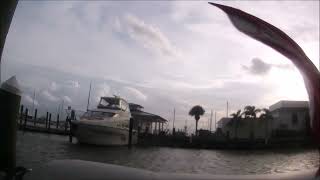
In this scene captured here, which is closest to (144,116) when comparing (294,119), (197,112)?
(294,119)

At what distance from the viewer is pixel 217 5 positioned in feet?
11.2

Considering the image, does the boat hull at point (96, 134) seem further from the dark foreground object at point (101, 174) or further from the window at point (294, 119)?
the window at point (294, 119)

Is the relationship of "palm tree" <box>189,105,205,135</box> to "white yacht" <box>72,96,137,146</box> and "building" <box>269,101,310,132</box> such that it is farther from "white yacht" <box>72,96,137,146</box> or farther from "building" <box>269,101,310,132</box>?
"white yacht" <box>72,96,137,146</box>

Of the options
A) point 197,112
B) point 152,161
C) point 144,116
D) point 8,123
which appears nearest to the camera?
point 8,123

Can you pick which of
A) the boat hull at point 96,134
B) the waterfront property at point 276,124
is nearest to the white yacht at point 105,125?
the boat hull at point 96,134

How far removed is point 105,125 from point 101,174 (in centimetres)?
2858

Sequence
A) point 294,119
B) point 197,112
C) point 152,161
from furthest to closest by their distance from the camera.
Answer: point 197,112, point 294,119, point 152,161

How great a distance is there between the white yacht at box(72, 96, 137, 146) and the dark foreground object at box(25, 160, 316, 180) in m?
28.0

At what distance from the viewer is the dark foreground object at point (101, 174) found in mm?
5426

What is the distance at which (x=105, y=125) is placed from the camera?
34.0 m

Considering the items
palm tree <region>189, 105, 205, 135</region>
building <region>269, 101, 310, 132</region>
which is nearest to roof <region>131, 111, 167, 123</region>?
building <region>269, 101, 310, 132</region>

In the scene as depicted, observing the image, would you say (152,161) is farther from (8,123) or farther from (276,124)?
(276,124)

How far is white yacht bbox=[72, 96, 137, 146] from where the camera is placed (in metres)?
34.0

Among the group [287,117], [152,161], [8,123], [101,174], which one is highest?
[287,117]
